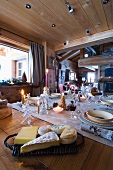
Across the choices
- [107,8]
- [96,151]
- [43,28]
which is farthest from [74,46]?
[96,151]

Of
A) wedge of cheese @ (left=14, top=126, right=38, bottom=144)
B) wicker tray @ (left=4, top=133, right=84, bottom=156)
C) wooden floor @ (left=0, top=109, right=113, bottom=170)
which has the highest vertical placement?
wedge of cheese @ (left=14, top=126, right=38, bottom=144)

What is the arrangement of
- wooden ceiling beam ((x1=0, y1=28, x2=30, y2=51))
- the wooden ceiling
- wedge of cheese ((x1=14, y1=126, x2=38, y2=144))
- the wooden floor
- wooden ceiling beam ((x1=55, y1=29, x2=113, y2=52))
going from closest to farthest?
the wooden floor, wedge of cheese ((x1=14, y1=126, x2=38, y2=144)), the wooden ceiling, wooden ceiling beam ((x1=0, y1=28, x2=30, y2=51)), wooden ceiling beam ((x1=55, y1=29, x2=113, y2=52))

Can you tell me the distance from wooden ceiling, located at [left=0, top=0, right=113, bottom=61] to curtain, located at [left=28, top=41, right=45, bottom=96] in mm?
321

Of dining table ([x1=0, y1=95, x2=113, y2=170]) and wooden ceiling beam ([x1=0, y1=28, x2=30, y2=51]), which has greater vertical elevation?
wooden ceiling beam ([x1=0, y1=28, x2=30, y2=51])

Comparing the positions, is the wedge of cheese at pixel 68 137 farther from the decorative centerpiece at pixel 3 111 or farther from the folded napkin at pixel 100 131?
the decorative centerpiece at pixel 3 111

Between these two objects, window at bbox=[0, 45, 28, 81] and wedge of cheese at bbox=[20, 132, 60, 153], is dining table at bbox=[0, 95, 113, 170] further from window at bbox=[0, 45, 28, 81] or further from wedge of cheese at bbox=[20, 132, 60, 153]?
window at bbox=[0, 45, 28, 81]

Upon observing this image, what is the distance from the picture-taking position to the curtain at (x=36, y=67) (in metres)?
3.19

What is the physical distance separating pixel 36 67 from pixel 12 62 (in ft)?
3.05

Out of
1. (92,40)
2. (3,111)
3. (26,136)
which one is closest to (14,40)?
(92,40)

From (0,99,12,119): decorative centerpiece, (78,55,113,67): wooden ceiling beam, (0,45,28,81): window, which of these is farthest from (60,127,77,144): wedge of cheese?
(78,55,113,67): wooden ceiling beam

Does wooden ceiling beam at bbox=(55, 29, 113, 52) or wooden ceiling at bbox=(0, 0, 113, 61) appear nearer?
wooden ceiling at bbox=(0, 0, 113, 61)

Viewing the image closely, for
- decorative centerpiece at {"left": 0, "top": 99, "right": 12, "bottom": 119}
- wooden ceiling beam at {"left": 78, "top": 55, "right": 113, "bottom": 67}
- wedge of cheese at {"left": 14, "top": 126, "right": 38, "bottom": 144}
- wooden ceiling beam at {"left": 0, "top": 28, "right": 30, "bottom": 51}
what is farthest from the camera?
wooden ceiling beam at {"left": 78, "top": 55, "right": 113, "bottom": 67}

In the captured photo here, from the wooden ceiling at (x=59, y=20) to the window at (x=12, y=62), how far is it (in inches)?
27.6

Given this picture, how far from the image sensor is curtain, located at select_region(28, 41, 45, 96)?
10.5 feet
